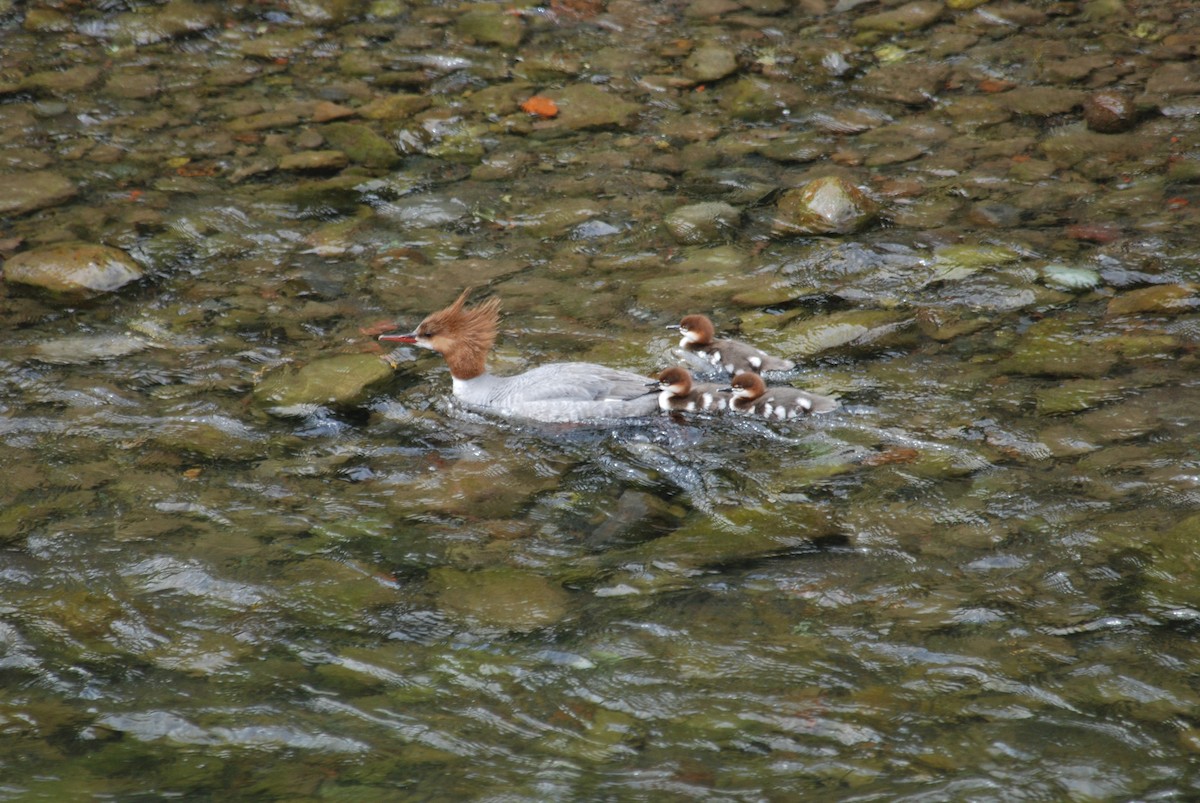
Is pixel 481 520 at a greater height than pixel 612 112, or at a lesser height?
lesser

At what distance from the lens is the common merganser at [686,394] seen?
272 inches

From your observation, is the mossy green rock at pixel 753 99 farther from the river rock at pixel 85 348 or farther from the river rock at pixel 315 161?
the river rock at pixel 85 348

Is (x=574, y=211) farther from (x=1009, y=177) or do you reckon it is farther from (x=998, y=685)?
(x=998, y=685)

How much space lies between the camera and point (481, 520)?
19.5 ft

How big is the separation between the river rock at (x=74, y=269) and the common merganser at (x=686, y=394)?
4.06 m

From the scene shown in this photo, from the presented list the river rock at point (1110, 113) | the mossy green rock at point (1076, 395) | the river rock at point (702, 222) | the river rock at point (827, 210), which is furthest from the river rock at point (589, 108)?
the mossy green rock at point (1076, 395)

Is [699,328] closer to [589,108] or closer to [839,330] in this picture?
[839,330]

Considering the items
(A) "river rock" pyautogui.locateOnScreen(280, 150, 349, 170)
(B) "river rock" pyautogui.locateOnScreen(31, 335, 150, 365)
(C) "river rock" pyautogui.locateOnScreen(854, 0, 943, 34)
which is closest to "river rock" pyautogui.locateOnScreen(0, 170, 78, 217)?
(A) "river rock" pyautogui.locateOnScreen(280, 150, 349, 170)

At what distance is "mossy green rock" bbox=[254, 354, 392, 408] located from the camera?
273 inches

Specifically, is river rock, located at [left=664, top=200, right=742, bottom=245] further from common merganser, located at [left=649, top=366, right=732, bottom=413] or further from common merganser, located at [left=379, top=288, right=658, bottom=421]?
common merganser, located at [left=649, top=366, right=732, bottom=413]

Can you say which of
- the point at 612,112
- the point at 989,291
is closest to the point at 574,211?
the point at 612,112

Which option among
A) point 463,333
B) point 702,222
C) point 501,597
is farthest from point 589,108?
point 501,597

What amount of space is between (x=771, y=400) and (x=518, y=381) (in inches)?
62.1

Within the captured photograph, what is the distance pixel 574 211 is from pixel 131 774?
6.00 meters
